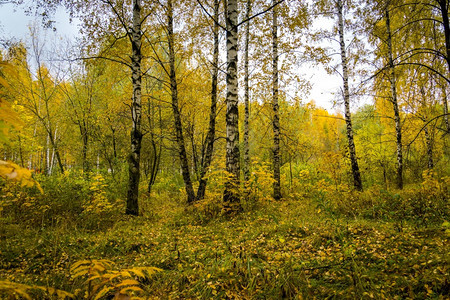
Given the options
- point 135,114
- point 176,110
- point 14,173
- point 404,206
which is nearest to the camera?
point 14,173

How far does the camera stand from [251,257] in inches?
119

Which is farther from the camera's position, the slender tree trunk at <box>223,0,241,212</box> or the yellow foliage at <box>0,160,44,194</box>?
the slender tree trunk at <box>223,0,241,212</box>

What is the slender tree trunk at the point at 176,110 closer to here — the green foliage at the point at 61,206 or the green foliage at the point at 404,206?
the green foliage at the point at 61,206

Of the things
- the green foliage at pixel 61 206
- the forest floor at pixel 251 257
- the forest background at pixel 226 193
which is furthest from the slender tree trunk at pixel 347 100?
the green foliage at pixel 61 206

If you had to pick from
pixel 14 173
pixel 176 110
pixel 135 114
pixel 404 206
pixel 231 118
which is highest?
pixel 176 110

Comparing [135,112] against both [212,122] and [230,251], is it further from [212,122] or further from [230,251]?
[230,251]

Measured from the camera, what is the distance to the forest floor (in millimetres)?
2119

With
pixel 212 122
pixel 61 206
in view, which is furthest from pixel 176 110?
pixel 61 206

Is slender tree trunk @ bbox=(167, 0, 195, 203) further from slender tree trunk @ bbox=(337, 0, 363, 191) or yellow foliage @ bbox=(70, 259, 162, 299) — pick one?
slender tree trunk @ bbox=(337, 0, 363, 191)

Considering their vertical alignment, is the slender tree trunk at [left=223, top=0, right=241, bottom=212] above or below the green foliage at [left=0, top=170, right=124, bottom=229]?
above

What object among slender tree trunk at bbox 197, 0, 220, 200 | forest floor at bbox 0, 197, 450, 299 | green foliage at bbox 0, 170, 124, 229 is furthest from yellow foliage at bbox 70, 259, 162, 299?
slender tree trunk at bbox 197, 0, 220, 200

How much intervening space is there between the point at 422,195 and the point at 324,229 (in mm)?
3411

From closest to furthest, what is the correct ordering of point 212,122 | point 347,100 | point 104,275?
point 104,275 < point 212,122 < point 347,100

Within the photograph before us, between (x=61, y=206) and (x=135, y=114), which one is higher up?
(x=135, y=114)
